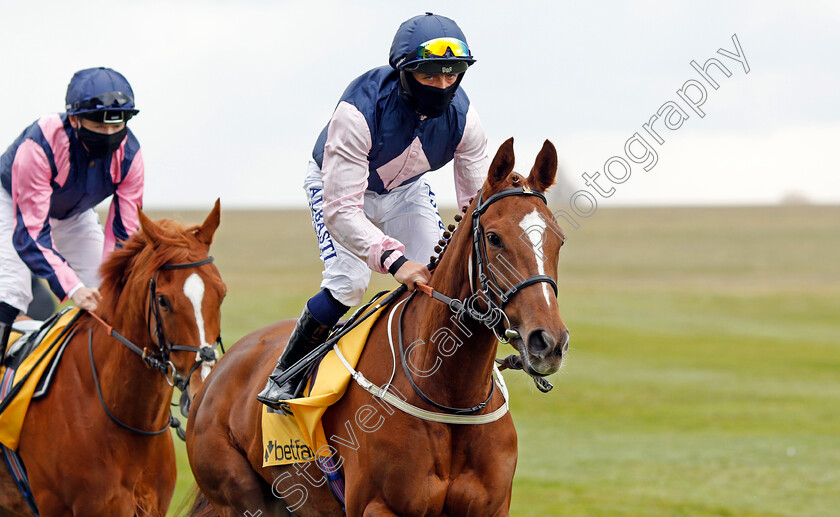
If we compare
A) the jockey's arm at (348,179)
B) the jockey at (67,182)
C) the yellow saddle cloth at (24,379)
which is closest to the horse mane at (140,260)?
the jockey at (67,182)

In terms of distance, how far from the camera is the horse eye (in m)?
3.93

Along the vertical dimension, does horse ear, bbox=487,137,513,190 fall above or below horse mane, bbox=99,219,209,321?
above

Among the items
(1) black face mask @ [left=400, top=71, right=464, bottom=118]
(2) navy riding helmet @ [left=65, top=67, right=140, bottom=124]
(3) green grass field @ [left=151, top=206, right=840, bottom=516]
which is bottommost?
(3) green grass field @ [left=151, top=206, right=840, bottom=516]

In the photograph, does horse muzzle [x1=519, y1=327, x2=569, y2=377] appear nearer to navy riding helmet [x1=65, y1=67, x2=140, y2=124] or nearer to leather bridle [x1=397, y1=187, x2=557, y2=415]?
leather bridle [x1=397, y1=187, x2=557, y2=415]

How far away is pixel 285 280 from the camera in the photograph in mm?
45062

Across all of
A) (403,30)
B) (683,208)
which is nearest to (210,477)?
(403,30)

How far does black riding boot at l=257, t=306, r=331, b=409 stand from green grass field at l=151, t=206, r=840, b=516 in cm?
173

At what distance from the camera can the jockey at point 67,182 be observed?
6301mm

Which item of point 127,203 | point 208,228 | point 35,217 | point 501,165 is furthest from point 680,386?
point 501,165

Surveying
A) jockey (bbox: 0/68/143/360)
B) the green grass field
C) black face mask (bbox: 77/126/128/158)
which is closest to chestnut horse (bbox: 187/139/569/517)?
the green grass field

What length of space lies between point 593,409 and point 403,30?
13234 millimetres

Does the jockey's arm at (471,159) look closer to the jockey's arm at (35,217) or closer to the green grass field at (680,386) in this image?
the green grass field at (680,386)

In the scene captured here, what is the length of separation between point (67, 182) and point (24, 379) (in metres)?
1.31

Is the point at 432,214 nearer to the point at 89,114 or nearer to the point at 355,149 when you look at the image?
the point at 355,149
